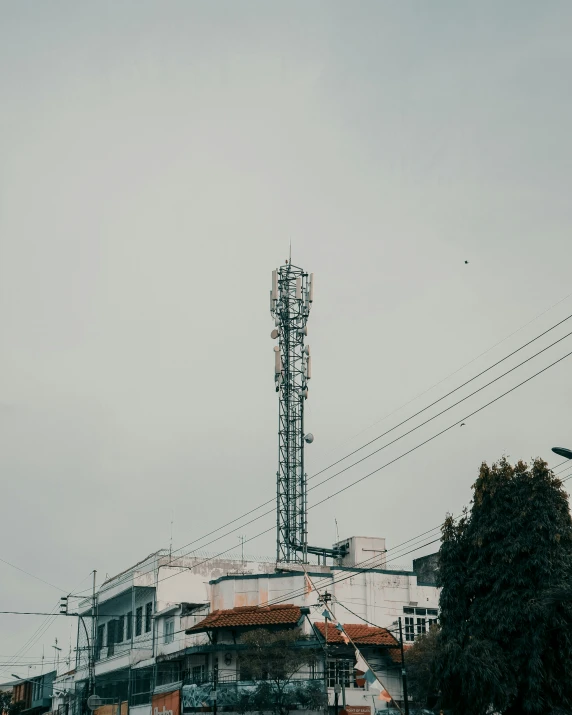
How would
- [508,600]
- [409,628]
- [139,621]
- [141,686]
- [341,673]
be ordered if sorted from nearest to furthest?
1. [508,600]
2. [341,673]
3. [409,628]
4. [141,686]
5. [139,621]

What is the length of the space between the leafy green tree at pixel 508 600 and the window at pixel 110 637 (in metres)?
41.0

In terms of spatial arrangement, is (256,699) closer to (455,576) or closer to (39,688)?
(455,576)

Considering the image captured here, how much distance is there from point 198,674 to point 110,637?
20130mm

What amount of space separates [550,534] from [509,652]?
16.7ft

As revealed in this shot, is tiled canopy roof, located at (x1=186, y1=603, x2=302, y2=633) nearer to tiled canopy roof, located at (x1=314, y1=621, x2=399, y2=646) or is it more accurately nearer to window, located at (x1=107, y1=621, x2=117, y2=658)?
tiled canopy roof, located at (x1=314, y1=621, x2=399, y2=646)

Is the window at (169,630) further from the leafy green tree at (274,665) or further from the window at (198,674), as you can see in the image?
the leafy green tree at (274,665)

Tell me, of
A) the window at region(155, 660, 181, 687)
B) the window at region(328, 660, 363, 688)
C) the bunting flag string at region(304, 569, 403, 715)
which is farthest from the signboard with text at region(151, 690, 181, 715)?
the bunting flag string at region(304, 569, 403, 715)

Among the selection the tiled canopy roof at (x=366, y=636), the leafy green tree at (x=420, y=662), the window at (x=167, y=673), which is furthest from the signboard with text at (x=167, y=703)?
the leafy green tree at (x=420, y=662)

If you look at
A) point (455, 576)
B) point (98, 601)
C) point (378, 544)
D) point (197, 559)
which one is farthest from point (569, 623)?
point (98, 601)

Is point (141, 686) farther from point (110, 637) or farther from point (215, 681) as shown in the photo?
point (215, 681)

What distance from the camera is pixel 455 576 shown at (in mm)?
40500

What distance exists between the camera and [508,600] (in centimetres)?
3822

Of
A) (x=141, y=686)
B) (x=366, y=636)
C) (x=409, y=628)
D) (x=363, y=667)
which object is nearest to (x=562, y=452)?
(x=363, y=667)

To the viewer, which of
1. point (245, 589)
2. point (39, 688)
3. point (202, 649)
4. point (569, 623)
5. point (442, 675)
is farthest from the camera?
point (39, 688)
